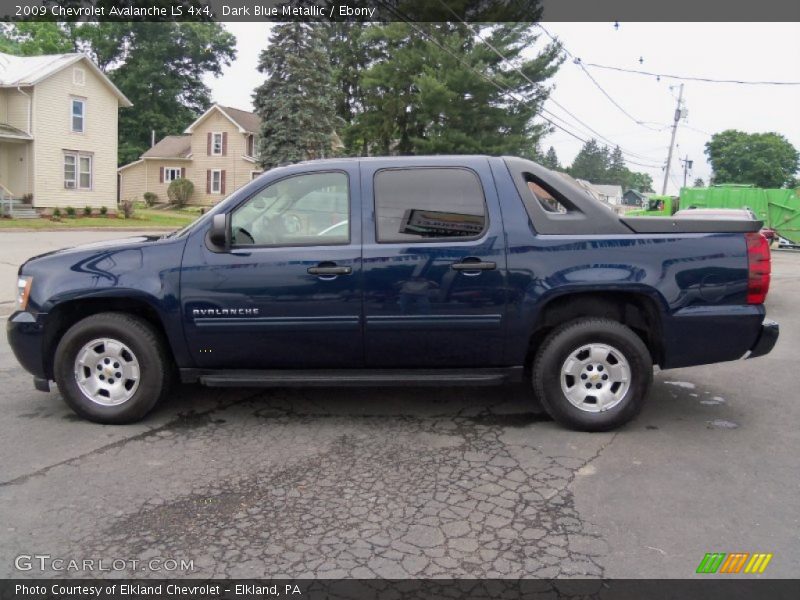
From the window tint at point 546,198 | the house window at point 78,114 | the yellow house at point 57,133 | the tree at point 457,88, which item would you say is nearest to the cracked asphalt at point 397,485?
the window tint at point 546,198

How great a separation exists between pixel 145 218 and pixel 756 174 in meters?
67.4

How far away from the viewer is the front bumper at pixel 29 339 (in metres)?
4.85

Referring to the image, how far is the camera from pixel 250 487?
394 centimetres

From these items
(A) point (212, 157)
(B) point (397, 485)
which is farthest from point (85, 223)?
(B) point (397, 485)

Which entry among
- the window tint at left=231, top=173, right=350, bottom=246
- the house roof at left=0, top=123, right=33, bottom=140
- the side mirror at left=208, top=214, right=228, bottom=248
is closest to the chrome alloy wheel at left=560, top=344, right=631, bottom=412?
the window tint at left=231, top=173, right=350, bottom=246

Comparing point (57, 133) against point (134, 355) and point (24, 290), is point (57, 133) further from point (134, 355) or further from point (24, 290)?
point (134, 355)

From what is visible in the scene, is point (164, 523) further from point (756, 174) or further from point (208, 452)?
point (756, 174)

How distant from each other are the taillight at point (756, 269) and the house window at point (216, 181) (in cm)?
4440

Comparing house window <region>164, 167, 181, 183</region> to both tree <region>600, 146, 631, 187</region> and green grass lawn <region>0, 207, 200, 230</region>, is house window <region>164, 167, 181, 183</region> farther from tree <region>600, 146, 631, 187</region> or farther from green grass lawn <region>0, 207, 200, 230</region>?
tree <region>600, 146, 631, 187</region>

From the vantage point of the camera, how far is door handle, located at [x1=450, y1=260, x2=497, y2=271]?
4.66 metres

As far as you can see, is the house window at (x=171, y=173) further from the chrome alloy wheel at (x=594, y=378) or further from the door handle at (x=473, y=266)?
the chrome alloy wheel at (x=594, y=378)

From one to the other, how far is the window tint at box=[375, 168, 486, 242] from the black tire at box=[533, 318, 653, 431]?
0.95 metres

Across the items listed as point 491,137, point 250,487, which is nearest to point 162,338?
point 250,487

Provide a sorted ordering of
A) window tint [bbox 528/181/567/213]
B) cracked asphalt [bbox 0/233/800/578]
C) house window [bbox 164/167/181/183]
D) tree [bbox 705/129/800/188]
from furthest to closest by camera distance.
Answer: tree [bbox 705/129/800/188], house window [bbox 164/167/181/183], window tint [bbox 528/181/567/213], cracked asphalt [bbox 0/233/800/578]
